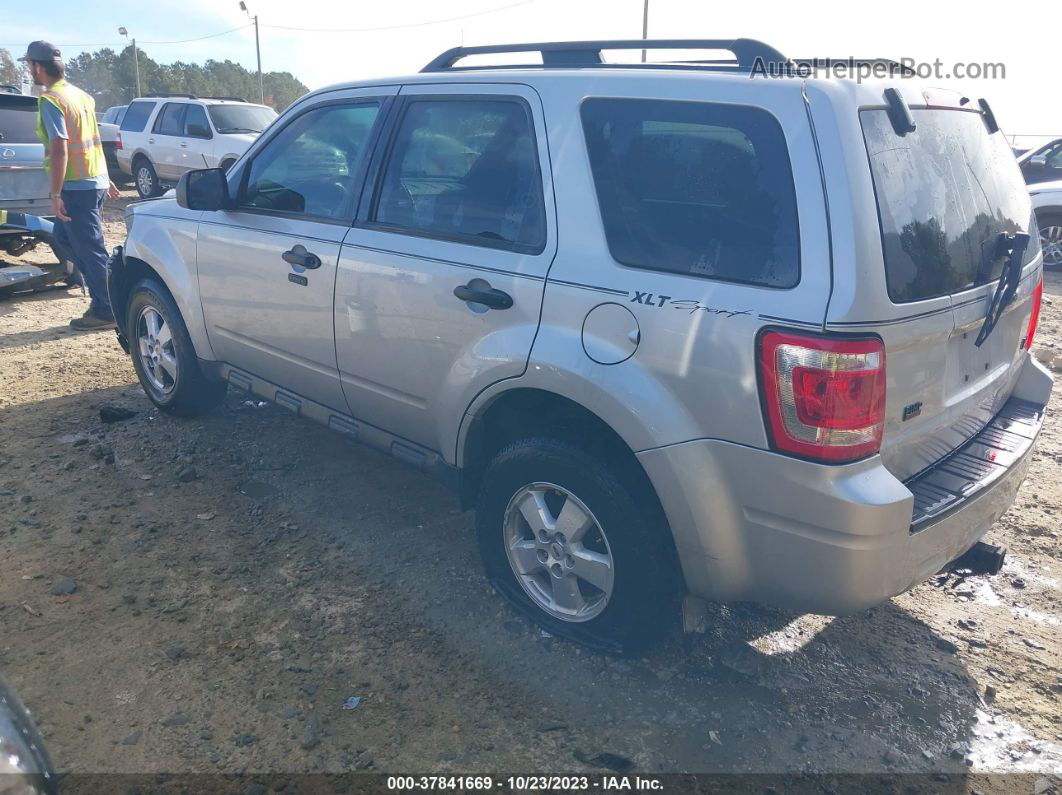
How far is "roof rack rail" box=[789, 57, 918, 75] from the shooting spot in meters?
2.59

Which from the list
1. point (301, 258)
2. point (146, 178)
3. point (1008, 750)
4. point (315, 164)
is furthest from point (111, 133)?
point (1008, 750)

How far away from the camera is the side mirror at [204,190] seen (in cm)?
405

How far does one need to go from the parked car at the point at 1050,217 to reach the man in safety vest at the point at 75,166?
10520mm

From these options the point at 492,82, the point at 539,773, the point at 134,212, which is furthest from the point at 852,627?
the point at 134,212

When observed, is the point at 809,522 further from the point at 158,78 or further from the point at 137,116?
the point at 158,78

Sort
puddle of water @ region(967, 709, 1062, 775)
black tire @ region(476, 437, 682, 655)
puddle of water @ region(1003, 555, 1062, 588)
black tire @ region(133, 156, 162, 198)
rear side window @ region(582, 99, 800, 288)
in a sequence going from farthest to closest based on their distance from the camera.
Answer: black tire @ region(133, 156, 162, 198) → puddle of water @ region(1003, 555, 1062, 588) → black tire @ region(476, 437, 682, 655) → puddle of water @ region(967, 709, 1062, 775) → rear side window @ region(582, 99, 800, 288)

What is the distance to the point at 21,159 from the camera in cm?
795

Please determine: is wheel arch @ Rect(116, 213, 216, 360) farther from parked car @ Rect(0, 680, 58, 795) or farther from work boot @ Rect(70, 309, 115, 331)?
parked car @ Rect(0, 680, 58, 795)

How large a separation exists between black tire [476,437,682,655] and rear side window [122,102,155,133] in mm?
16108

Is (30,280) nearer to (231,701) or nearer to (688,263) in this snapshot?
(231,701)

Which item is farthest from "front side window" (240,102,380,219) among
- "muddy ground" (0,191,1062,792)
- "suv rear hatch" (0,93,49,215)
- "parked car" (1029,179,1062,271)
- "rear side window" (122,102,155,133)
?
"rear side window" (122,102,155,133)

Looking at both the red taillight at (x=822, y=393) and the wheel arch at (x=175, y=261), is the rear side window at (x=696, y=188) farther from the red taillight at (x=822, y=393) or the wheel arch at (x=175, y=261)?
the wheel arch at (x=175, y=261)

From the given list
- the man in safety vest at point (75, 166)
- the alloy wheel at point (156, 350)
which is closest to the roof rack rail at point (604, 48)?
the alloy wheel at point (156, 350)

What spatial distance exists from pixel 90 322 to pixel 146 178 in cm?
1072
